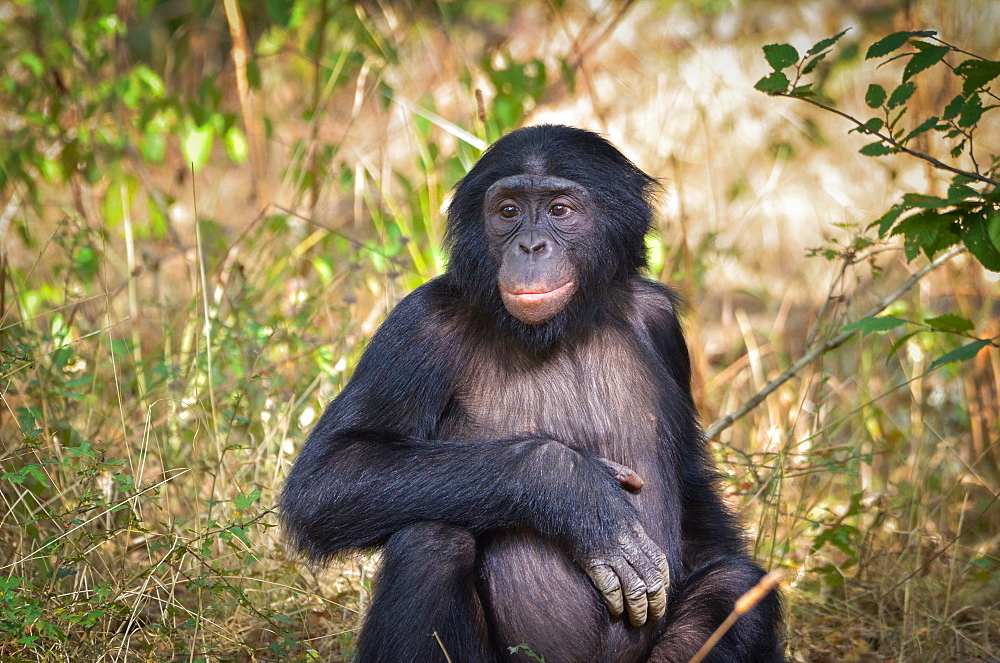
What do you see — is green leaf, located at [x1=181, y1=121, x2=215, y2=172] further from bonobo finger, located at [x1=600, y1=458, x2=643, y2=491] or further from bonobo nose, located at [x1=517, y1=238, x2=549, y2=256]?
bonobo finger, located at [x1=600, y1=458, x2=643, y2=491]

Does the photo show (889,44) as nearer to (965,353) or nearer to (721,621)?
(965,353)

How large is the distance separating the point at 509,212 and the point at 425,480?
1.00 metres

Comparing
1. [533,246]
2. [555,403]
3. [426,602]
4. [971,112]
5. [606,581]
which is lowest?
[426,602]

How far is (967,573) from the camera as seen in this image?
496 centimetres

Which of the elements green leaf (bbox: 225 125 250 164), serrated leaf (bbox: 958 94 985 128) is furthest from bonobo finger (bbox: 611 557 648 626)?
green leaf (bbox: 225 125 250 164)

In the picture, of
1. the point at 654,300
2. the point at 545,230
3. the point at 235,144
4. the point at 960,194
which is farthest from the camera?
the point at 235,144

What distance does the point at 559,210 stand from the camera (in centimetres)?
360

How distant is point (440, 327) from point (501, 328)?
215mm

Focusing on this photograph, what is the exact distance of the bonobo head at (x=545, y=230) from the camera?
3.42m

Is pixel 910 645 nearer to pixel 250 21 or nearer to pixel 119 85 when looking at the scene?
pixel 119 85

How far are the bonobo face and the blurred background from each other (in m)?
0.54

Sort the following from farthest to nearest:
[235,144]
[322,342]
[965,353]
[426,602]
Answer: [235,144]
[322,342]
[965,353]
[426,602]

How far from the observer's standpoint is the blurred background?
3928 millimetres

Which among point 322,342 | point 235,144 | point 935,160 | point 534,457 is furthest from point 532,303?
point 235,144
